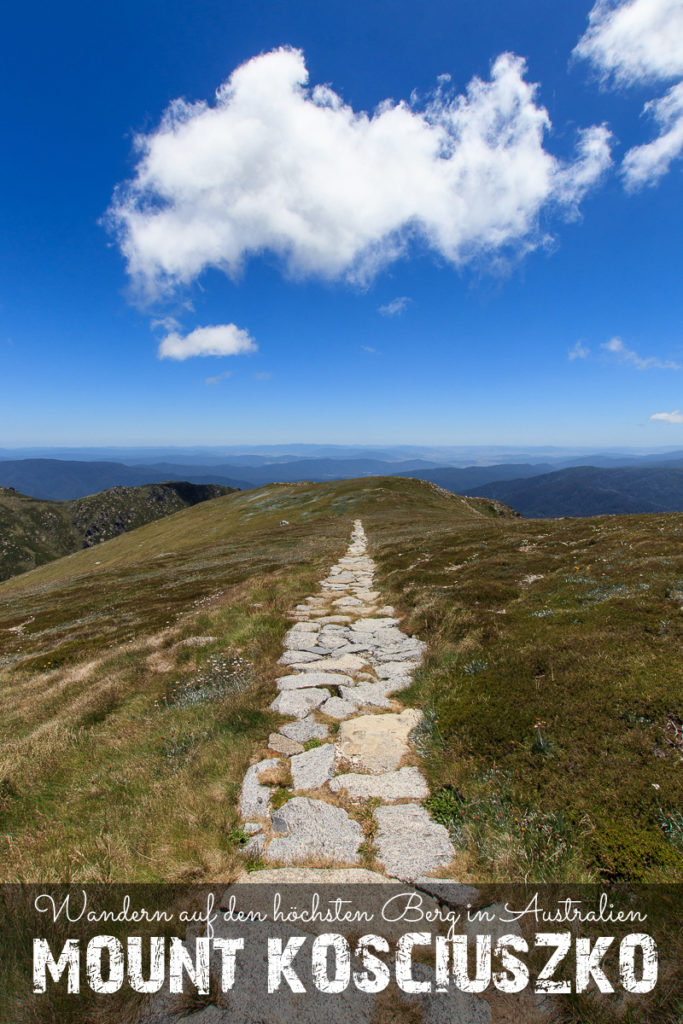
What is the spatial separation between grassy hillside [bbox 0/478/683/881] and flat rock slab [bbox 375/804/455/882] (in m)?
0.26

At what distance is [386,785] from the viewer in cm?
642

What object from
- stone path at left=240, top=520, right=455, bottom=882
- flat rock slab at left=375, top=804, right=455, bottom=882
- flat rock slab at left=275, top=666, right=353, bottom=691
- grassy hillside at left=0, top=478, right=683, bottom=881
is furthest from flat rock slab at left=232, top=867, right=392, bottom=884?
flat rock slab at left=275, top=666, right=353, bottom=691

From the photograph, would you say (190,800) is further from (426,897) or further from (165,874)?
(426,897)

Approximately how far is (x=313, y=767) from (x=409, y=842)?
213cm

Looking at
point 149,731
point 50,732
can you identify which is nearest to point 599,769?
point 149,731

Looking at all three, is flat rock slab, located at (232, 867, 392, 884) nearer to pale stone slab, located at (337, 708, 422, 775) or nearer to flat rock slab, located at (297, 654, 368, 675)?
pale stone slab, located at (337, 708, 422, 775)

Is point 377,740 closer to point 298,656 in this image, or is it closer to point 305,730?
point 305,730

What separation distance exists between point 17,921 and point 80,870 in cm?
76

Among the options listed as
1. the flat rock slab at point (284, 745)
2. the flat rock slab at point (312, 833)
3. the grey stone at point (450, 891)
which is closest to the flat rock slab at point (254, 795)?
the flat rock slab at point (312, 833)

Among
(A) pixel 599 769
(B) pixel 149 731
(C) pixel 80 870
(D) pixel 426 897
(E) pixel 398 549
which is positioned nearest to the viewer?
(D) pixel 426 897

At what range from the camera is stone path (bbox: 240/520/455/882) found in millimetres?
5164

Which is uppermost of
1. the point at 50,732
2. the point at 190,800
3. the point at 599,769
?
the point at 599,769

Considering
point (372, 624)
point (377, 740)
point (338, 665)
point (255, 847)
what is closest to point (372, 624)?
point (372, 624)

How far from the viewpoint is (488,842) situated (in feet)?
16.4
